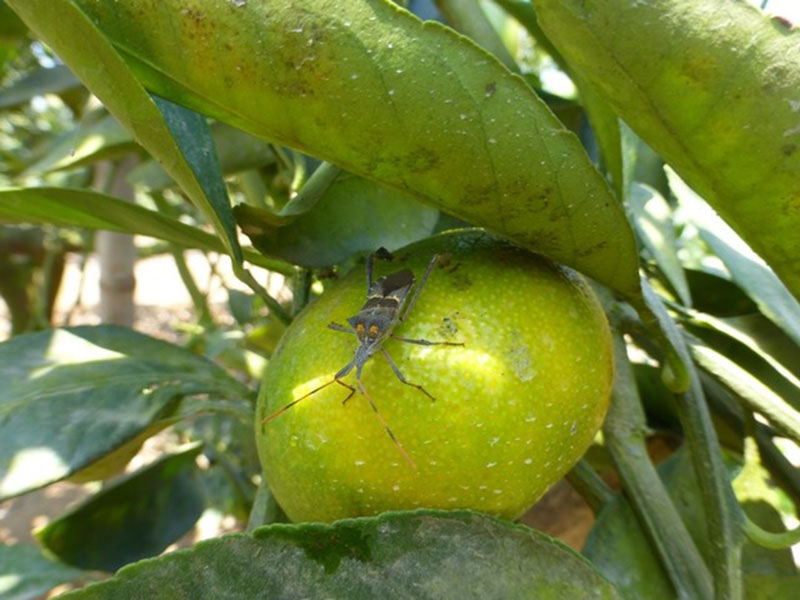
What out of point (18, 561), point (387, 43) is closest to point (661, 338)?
A: point (387, 43)

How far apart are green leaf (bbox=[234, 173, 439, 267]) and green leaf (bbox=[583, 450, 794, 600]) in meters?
0.30

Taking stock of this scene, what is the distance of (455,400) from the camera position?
50 cm

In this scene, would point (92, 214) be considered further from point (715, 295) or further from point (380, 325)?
point (715, 295)

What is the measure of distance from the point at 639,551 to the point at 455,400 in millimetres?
224

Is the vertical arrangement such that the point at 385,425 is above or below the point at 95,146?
above

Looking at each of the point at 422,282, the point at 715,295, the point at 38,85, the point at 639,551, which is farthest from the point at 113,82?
the point at 38,85

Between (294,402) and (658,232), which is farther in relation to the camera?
(658,232)

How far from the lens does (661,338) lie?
1.94 ft

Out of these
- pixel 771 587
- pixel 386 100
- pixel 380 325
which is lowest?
pixel 771 587

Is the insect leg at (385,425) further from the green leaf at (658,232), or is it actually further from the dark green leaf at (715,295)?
the dark green leaf at (715,295)

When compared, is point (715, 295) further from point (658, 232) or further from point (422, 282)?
point (422, 282)

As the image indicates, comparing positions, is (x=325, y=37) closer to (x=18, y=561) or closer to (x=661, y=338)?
(x=661, y=338)

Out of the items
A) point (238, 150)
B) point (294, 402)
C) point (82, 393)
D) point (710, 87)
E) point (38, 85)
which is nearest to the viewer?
point (710, 87)

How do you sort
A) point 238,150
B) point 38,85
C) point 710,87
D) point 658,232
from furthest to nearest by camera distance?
point 38,85
point 238,150
point 658,232
point 710,87
